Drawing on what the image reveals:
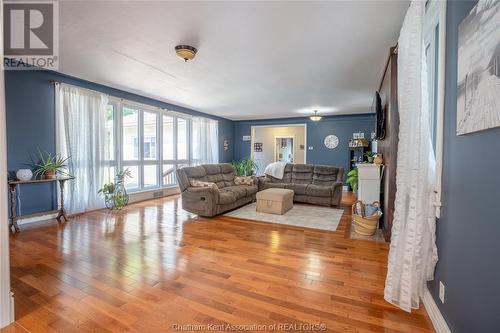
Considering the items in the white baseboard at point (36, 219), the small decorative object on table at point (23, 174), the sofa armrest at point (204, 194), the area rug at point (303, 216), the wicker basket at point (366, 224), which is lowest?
the area rug at point (303, 216)

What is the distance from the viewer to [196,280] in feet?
7.11

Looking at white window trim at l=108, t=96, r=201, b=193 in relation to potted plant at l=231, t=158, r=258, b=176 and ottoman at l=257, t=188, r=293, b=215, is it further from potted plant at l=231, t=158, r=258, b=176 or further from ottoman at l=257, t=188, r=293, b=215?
ottoman at l=257, t=188, r=293, b=215

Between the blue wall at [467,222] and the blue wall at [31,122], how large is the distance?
210 inches

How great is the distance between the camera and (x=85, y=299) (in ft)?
6.13

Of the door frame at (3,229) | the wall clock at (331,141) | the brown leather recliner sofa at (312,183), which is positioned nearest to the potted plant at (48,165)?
the door frame at (3,229)

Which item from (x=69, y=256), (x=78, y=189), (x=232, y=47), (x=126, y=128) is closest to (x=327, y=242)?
(x=232, y=47)

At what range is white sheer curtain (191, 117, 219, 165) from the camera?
302 inches

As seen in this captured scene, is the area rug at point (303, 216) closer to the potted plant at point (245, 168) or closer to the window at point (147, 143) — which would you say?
the window at point (147, 143)

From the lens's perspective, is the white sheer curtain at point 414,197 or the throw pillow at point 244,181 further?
the throw pillow at point 244,181

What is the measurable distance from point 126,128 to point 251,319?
530 cm

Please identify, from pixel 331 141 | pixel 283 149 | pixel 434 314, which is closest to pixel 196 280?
pixel 434 314

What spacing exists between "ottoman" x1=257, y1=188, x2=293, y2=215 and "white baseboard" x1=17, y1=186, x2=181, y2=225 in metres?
3.10

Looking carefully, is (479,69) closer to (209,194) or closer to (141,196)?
(209,194)

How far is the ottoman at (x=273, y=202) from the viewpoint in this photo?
14.8 feet
